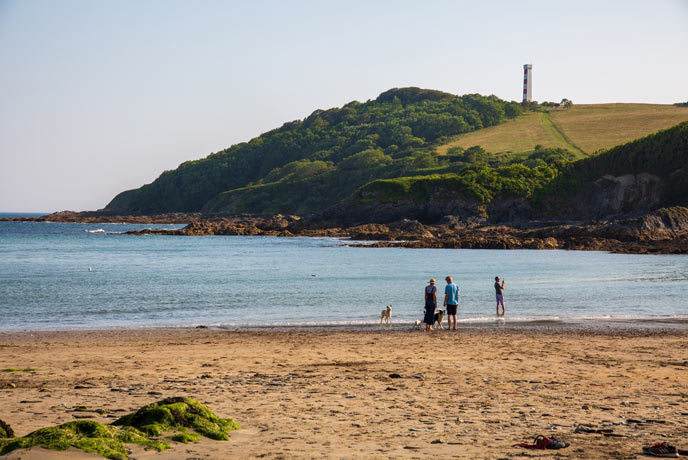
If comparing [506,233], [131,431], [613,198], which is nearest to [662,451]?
[131,431]

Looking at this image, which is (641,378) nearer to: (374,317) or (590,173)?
(374,317)

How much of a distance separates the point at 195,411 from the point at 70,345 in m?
9.77

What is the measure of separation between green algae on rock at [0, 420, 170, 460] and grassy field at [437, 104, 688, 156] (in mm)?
131316

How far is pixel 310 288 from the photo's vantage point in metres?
30.9

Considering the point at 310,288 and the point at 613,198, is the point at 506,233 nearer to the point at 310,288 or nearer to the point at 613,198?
the point at 613,198

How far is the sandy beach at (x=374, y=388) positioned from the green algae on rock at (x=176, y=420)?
200mm

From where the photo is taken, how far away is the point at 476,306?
25078mm

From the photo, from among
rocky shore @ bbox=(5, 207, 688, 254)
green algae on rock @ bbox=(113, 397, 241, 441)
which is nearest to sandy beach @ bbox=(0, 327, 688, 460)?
green algae on rock @ bbox=(113, 397, 241, 441)

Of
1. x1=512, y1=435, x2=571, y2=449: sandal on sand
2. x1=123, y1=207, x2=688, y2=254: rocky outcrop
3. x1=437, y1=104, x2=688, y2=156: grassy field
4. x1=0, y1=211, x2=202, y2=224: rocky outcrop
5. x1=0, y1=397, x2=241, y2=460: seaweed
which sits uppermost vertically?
x1=437, y1=104, x2=688, y2=156: grassy field

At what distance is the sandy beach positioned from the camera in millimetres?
7309

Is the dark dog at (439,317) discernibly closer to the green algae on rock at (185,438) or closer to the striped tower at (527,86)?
the green algae on rock at (185,438)

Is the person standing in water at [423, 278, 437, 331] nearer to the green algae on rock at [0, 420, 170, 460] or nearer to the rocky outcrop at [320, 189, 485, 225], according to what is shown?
the green algae on rock at [0, 420, 170, 460]

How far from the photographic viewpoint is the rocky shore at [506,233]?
61.5 meters

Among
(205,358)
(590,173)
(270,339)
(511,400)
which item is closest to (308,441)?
(511,400)
